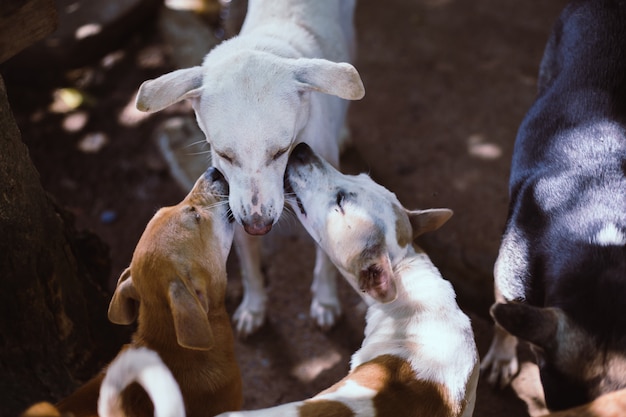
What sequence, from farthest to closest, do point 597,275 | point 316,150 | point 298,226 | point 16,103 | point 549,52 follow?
point 16,103 → point 298,226 → point 549,52 → point 316,150 → point 597,275

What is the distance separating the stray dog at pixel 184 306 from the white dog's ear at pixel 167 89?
513 millimetres

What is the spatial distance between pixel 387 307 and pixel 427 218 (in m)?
0.51

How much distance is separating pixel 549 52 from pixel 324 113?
1525mm

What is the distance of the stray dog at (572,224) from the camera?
9.77 feet

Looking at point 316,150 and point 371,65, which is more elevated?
point 316,150

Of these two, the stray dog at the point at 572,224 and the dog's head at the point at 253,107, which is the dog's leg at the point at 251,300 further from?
the stray dog at the point at 572,224

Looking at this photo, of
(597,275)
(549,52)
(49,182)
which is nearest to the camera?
(597,275)

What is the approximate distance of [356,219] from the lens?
3.50 meters

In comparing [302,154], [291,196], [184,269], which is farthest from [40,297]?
[302,154]

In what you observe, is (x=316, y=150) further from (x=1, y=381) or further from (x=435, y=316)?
(x=1, y=381)

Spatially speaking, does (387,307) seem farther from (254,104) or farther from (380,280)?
(254,104)

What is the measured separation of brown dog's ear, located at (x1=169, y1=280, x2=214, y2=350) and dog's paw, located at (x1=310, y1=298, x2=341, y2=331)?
5.43ft

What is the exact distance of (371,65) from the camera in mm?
6531

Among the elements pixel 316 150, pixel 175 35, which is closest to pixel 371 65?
pixel 175 35
